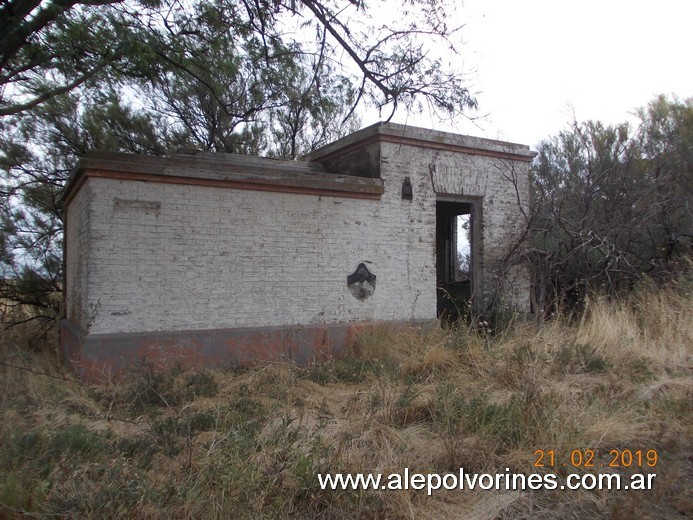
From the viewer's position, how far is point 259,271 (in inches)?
326

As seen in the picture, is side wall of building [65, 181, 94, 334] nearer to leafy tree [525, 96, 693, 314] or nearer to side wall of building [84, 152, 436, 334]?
side wall of building [84, 152, 436, 334]

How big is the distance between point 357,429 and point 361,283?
179 inches

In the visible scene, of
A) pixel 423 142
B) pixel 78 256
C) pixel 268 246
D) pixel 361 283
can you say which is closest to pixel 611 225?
pixel 423 142

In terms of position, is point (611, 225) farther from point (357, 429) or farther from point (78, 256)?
point (78, 256)

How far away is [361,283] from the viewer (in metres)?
9.16

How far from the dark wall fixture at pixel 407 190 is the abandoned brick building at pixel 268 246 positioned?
0.02 m

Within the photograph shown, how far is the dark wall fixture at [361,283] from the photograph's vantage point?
9.08 m

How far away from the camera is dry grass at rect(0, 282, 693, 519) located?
348 centimetres

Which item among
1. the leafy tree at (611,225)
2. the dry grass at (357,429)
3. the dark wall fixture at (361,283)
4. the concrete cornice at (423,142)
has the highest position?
the concrete cornice at (423,142)

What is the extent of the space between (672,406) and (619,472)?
1676 mm

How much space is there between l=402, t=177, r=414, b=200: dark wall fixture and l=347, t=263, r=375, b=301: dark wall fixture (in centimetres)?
156

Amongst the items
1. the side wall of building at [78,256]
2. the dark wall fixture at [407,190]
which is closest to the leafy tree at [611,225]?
the dark wall fixture at [407,190]

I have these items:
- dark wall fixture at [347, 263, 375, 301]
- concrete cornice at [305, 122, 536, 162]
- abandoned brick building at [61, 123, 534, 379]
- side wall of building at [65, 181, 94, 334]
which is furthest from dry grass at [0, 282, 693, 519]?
concrete cornice at [305, 122, 536, 162]

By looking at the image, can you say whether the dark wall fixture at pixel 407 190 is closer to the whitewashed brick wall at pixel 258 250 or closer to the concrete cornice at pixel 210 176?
the whitewashed brick wall at pixel 258 250
